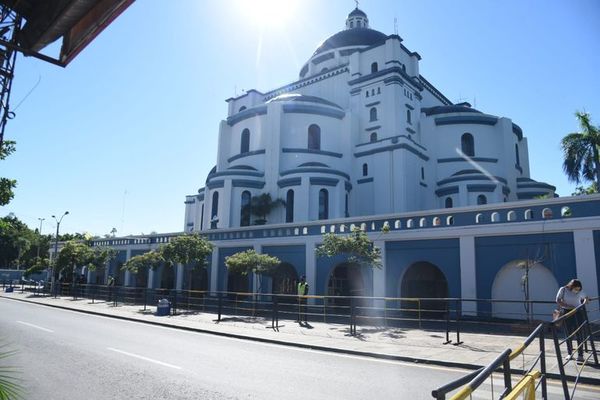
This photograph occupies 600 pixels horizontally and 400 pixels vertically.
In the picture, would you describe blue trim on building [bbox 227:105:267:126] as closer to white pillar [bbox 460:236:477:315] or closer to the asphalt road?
white pillar [bbox 460:236:477:315]

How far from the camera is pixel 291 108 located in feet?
127

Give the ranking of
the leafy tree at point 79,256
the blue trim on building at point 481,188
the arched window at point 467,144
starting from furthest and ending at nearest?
the arched window at point 467,144 → the blue trim on building at point 481,188 → the leafy tree at point 79,256

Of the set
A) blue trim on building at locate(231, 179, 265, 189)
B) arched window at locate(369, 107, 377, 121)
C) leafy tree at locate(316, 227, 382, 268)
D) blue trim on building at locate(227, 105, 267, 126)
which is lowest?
leafy tree at locate(316, 227, 382, 268)

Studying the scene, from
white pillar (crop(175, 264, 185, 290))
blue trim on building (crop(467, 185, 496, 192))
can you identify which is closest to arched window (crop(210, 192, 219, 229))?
white pillar (crop(175, 264, 185, 290))

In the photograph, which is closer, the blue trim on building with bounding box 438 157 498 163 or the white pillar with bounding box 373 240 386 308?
the white pillar with bounding box 373 240 386 308

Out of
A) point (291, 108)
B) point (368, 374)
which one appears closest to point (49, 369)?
point (368, 374)

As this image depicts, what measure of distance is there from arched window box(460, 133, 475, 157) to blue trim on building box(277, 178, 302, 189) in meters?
16.2

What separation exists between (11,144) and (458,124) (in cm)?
3553

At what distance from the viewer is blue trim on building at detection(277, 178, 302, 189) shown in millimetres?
34369

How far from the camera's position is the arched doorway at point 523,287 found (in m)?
16.0

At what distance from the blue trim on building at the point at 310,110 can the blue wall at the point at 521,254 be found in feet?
76.8

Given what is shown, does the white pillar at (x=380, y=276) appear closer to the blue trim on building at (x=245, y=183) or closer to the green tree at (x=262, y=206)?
the green tree at (x=262, y=206)

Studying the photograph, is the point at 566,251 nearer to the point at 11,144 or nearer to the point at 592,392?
the point at 592,392

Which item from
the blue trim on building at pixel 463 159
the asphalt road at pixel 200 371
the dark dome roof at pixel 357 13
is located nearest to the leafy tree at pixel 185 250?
the asphalt road at pixel 200 371
